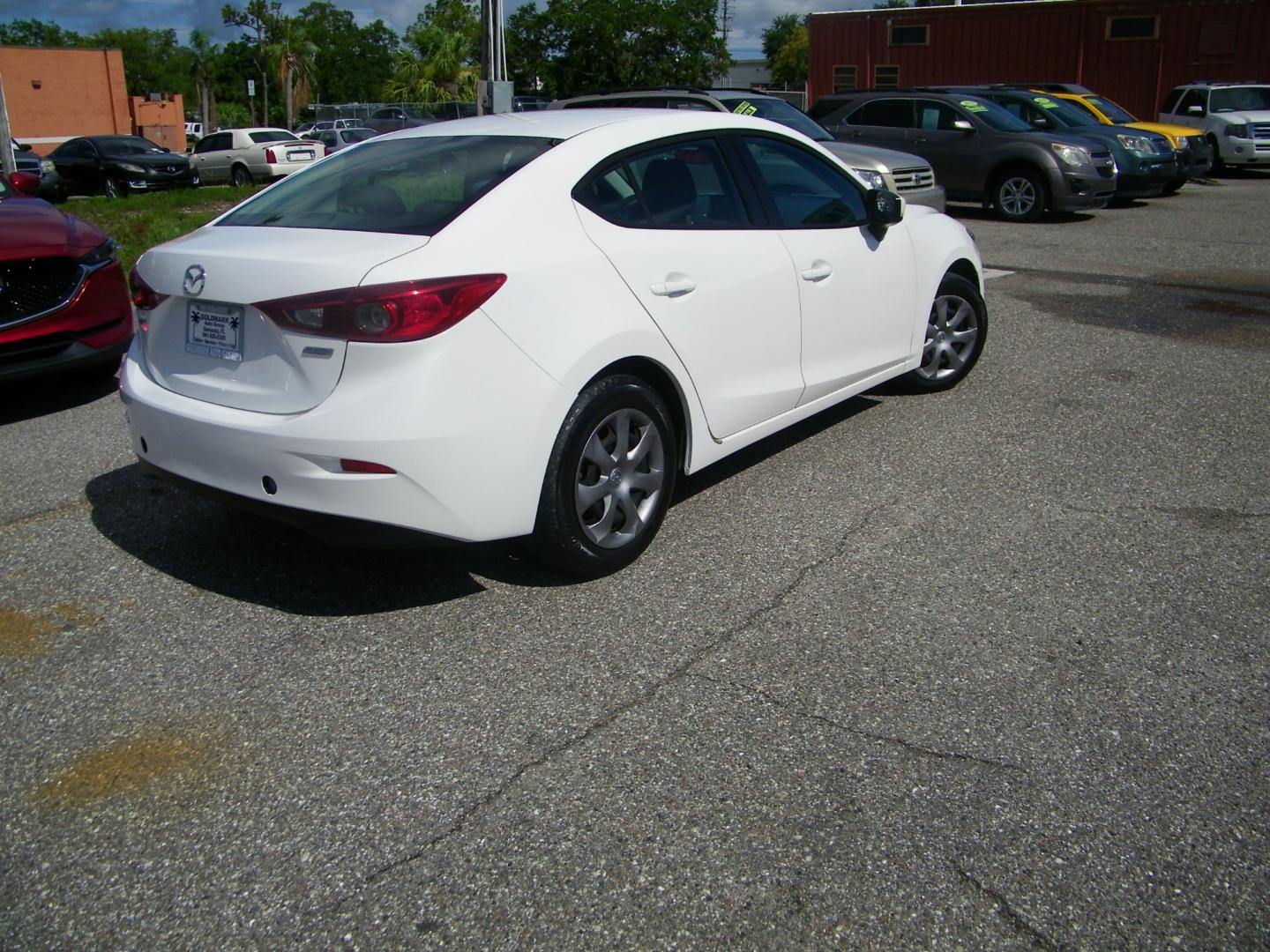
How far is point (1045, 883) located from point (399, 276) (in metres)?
2.38

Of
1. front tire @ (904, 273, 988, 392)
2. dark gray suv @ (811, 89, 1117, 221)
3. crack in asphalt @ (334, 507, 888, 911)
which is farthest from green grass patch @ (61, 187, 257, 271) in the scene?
dark gray suv @ (811, 89, 1117, 221)

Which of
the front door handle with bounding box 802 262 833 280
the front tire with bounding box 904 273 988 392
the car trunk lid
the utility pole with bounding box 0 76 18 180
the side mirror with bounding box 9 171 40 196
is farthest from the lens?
the utility pole with bounding box 0 76 18 180

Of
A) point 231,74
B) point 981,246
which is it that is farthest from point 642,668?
point 231,74

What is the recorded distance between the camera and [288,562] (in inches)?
172

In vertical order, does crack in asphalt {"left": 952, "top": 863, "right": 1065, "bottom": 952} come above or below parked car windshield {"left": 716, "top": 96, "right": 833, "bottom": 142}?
below

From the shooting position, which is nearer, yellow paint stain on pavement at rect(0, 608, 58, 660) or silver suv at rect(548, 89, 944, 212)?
yellow paint stain on pavement at rect(0, 608, 58, 660)

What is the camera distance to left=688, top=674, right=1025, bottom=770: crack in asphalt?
119 inches

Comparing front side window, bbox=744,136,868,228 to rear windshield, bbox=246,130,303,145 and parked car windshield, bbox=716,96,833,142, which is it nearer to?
parked car windshield, bbox=716,96,833,142

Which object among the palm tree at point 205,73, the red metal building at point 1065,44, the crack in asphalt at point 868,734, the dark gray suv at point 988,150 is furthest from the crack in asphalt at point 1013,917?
the palm tree at point 205,73

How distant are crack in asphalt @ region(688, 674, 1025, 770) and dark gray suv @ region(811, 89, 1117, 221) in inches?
530

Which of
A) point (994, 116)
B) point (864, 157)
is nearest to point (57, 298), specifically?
point (864, 157)

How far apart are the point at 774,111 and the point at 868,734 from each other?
1153 centimetres

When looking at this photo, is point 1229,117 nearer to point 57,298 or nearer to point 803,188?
point 803,188

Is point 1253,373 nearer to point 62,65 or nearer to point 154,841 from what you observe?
point 154,841
